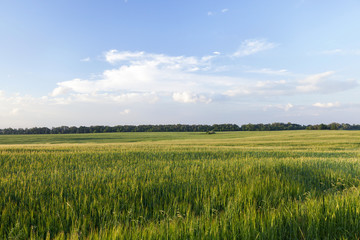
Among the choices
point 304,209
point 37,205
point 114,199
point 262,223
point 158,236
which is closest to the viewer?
point 158,236

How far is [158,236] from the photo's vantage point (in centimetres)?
219

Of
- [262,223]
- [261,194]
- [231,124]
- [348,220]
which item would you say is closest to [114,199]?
[262,223]

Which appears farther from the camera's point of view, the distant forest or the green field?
the distant forest

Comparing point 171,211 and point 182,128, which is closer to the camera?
point 171,211

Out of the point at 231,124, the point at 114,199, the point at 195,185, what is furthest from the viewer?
the point at 231,124

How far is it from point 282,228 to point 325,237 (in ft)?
1.40

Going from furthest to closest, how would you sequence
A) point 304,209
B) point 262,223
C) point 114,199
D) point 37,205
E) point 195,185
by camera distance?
1. point 195,185
2. point 114,199
3. point 37,205
4. point 304,209
5. point 262,223

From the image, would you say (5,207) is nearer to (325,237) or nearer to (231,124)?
(325,237)

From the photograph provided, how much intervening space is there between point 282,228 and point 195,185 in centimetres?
204

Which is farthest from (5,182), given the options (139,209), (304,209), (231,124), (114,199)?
(231,124)

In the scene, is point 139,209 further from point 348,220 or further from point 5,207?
point 348,220

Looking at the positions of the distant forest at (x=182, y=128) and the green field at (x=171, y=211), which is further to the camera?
the distant forest at (x=182, y=128)

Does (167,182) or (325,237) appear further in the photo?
(167,182)

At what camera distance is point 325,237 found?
2322 millimetres
